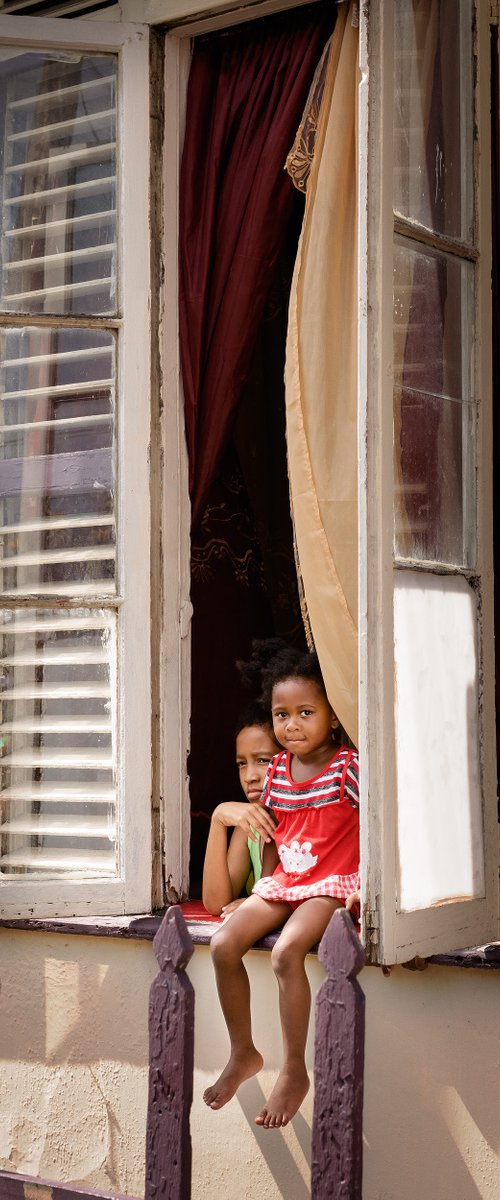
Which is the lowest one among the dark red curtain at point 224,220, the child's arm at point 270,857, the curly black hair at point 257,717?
the child's arm at point 270,857

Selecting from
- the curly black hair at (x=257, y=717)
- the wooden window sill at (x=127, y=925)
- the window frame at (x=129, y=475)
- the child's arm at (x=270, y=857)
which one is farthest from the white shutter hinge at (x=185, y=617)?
the wooden window sill at (x=127, y=925)

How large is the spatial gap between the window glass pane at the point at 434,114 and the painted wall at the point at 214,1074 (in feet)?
5.59

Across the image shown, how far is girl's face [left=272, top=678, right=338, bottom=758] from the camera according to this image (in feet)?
10.7

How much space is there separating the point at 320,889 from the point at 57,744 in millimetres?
820

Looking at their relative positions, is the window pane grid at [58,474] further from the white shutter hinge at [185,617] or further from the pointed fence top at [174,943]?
the pointed fence top at [174,943]

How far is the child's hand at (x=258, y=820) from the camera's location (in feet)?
11.0

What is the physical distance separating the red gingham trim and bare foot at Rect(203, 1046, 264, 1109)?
0.34 meters

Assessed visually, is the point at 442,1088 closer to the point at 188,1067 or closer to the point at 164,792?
the point at 188,1067

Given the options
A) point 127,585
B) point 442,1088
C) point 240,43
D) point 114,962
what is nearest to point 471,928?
point 442,1088

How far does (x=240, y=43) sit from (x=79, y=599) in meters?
1.55

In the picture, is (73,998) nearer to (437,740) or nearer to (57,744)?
(57,744)

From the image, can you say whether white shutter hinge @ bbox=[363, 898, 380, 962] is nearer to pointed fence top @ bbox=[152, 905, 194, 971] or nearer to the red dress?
the red dress

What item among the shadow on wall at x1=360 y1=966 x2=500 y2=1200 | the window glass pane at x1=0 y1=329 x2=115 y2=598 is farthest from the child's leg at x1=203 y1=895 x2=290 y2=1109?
the window glass pane at x1=0 y1=329 x2=115 y2=598

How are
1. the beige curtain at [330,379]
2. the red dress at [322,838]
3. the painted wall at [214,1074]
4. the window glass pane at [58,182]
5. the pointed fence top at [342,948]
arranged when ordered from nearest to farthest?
the pointed fence top at [342,948] < the painted wall at [214,1074] < the red dress at [322,838] < the beige curtain at [330,379] < the window glass pane at [58,182]
